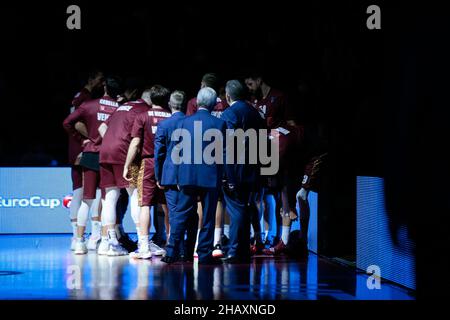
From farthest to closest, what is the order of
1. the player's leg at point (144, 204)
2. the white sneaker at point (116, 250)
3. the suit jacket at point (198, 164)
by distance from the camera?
the white sneaker at point (116, 250) < the player's leg at point (144, 204) < the suit jacket at point (198, 164)

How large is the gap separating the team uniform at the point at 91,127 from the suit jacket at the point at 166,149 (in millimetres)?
1213

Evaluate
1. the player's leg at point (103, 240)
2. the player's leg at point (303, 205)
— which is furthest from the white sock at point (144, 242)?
A: the player's leg at point (303, 205)

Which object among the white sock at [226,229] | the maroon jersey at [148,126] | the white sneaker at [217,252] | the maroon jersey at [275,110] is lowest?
the white sneaker at [217,252]

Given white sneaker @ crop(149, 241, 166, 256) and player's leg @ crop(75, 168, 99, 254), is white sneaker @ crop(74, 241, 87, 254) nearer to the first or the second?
player's leg @ crop(75, 168, 99, 254)

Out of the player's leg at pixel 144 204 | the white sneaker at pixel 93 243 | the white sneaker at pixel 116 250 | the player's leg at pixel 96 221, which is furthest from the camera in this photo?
the white sneaker at pixel 93 243

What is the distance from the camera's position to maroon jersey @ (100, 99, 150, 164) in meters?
9.12

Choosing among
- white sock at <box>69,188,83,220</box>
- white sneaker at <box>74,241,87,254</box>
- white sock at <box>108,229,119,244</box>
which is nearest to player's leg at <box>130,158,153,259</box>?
white sock at <box>108,229,119,244</box>

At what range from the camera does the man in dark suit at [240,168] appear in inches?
333

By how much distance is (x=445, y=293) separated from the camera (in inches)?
249

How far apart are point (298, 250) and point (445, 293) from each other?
3.09 m

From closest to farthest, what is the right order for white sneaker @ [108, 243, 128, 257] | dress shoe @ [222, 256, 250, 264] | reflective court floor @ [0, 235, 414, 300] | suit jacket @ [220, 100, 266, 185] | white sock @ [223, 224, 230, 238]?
1. reflective court floor @ [0, 235, 414, 300]
2. suit jacket @ [220, 100, 266, 185]
3. dress shoe @ [222, 256, 250, 264]
4. white sneaker @ [108, 243, 128, 257]
5. white sock @ [223, 224, 230, 238]

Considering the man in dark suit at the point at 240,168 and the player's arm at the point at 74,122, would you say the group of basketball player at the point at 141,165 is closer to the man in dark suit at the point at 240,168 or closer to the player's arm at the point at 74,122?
the player's arm at the point at 74,122

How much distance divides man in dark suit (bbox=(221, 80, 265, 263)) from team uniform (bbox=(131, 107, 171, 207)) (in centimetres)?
74

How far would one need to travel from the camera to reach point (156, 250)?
364 inches
